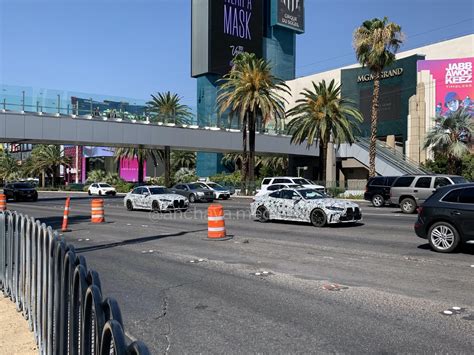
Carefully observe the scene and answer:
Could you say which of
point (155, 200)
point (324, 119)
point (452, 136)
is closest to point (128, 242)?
point (155, 200)

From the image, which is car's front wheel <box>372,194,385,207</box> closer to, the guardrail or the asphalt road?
the asphalt road

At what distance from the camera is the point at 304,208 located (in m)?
17.5

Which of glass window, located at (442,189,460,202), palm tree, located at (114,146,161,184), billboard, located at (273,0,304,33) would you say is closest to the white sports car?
glass window, located at (442,189,460,202)

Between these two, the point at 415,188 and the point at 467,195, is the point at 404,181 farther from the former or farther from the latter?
the point at 467,195

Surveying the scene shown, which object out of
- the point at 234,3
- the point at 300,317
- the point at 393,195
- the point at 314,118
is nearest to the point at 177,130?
the point at 314,118

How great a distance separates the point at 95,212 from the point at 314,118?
1064 inches

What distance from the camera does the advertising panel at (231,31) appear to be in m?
80.6

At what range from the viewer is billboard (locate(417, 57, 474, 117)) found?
52.9 metres

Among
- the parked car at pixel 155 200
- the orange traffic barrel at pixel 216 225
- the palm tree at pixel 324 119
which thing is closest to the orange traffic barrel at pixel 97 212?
the parked car at pixel 155 200

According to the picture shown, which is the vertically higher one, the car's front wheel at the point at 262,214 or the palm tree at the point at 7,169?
the palm tree at the point at 7,169

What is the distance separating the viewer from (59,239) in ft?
15.0

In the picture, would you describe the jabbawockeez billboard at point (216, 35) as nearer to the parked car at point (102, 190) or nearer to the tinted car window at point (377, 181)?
the parked car at point (102, 190)

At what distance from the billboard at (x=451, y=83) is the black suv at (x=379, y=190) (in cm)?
2844

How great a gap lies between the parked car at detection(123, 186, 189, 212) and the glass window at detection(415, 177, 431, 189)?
1168 centimetres
